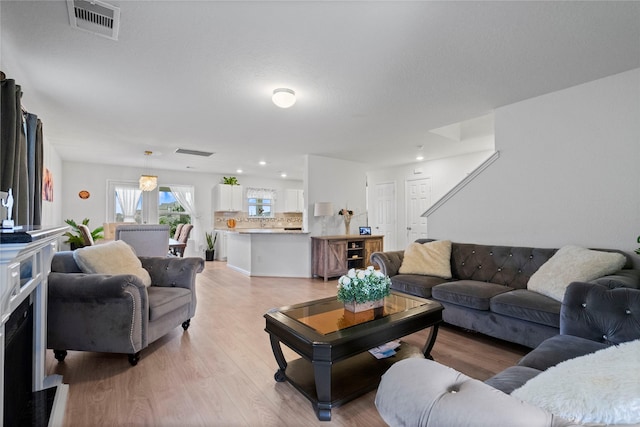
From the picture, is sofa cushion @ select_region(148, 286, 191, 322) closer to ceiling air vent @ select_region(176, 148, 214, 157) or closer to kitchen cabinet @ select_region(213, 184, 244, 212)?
ceiling air vent @ select_region(176, 148, 214, 157)

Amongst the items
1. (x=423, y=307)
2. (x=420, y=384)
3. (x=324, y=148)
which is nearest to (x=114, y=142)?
(x=324, y=148)

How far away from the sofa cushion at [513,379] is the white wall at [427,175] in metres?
5.46

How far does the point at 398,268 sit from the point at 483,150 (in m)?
3.73

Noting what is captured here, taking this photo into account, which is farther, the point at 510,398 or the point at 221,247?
the point at 221,247

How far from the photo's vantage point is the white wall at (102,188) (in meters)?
6.88

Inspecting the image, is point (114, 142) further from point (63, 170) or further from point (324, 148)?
point (324, 148)

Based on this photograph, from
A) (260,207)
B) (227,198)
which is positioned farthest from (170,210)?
(260,207)

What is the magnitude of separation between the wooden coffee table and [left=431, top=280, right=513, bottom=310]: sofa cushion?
0.67m

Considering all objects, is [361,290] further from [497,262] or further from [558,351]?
[497,262]

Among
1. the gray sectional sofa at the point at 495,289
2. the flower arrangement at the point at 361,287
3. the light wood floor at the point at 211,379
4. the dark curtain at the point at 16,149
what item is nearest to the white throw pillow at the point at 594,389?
the light wood floor at the point at 211,379

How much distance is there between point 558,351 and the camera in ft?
5.34

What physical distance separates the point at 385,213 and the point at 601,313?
→ 623 centimetres

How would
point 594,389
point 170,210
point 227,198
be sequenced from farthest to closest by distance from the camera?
point 227,198, point 170,210, point 594,389

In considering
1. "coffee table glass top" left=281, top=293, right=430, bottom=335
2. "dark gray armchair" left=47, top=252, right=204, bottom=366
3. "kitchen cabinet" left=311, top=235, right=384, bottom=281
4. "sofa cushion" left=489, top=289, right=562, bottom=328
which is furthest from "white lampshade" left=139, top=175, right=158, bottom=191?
"sofa cushion" left=489, top=289, right=562, bottom=328
